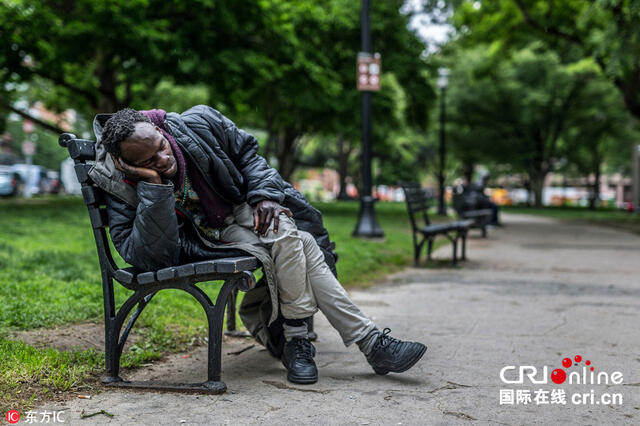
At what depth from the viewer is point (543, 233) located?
15.3 m

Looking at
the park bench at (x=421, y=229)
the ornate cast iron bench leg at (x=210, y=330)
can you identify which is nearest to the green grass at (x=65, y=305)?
the ornate cast iron bench leg at (x=210, y=330)

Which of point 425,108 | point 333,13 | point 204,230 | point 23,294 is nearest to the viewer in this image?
point 204,230

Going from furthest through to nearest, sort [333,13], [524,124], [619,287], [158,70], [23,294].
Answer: [524,124], [333,13], [158,70], [619,287], [23,294]

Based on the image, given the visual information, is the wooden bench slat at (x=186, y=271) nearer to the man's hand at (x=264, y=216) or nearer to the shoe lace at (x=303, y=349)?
the man's hand at (x=264, y=216)

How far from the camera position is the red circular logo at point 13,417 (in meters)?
2.60

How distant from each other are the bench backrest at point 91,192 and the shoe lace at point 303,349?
932mm

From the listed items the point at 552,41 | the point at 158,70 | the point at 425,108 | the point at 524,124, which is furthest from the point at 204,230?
the point at 524,124

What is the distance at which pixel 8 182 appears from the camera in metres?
27.1

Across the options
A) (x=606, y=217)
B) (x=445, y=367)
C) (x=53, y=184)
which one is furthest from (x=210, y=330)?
(x=53, y=184)

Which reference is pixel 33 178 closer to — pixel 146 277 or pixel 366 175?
pixel 366 175

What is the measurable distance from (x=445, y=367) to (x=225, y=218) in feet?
4.80

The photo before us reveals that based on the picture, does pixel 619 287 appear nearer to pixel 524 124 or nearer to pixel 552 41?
pixel 552 41

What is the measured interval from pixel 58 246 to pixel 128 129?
5443mm

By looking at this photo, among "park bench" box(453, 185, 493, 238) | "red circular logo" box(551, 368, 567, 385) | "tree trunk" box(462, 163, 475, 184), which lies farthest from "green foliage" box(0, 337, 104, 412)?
"tree trunk" box(462, 163, 475, 184)
